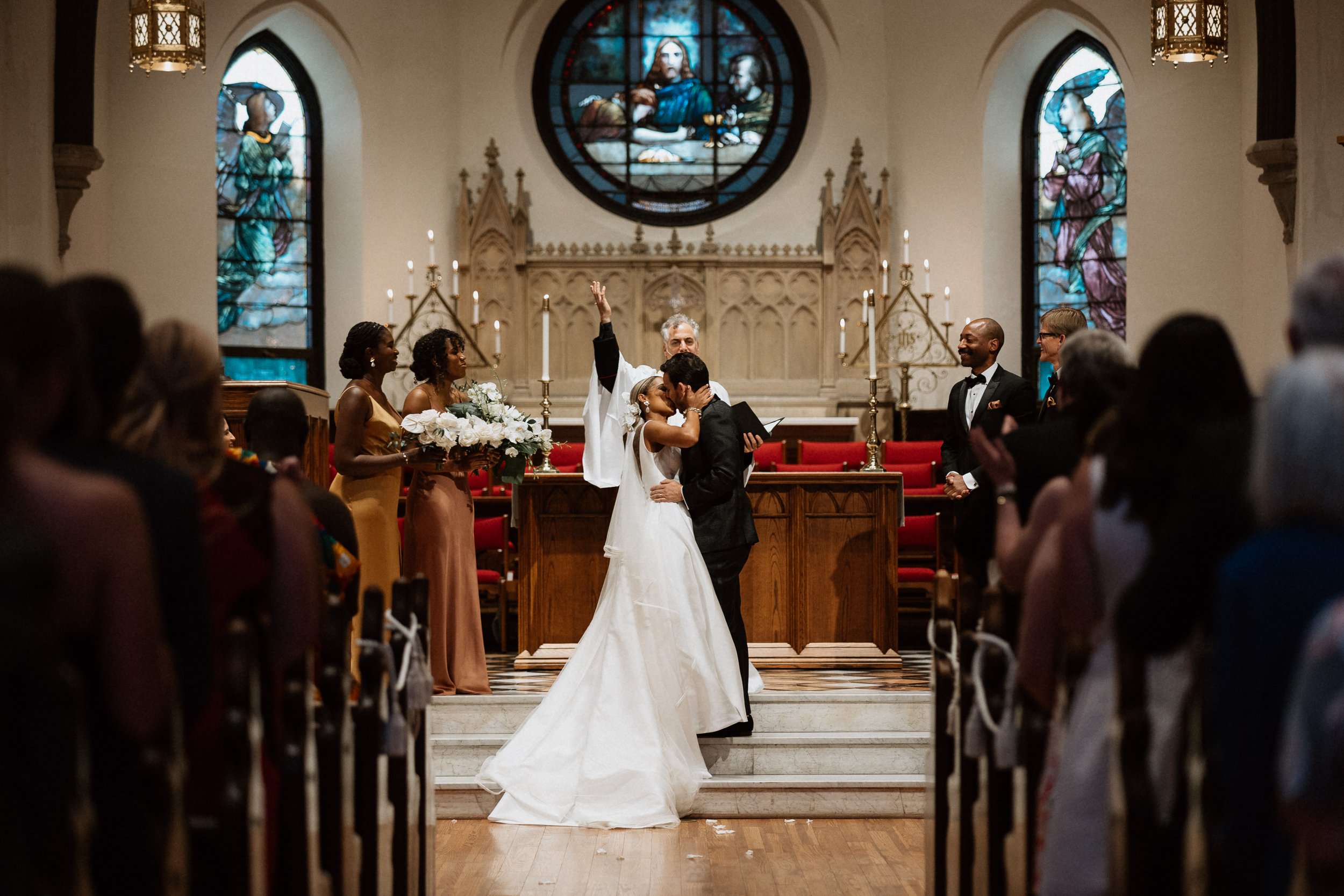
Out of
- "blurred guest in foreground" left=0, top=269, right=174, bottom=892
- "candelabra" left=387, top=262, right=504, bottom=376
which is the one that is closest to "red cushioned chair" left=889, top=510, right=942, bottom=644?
"candelabra" left=387, top=262, right=504, bottom=376

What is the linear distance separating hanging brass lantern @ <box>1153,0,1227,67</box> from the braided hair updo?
5.46 m

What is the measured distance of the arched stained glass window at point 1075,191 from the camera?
12188 millimetres

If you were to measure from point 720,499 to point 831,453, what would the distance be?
14.5 feet

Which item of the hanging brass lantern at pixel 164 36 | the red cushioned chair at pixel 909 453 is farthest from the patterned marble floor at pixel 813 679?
the hanging brass lantern at pixel 164 36

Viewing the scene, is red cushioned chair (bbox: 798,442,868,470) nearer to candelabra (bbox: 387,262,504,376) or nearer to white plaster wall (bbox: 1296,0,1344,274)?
candelabra (bbox: 387,262,504,376)

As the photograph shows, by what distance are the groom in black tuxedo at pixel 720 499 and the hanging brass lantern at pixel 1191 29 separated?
4.54 m

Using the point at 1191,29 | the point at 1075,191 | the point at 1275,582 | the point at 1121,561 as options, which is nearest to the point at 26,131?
the point at 1191,29

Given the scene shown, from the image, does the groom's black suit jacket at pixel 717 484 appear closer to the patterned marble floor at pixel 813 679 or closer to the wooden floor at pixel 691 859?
the patterned marble floor at pixel 813 679

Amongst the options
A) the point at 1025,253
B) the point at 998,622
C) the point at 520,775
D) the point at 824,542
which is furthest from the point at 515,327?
the point at 998,622

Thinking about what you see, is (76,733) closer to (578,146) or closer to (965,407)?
(965,407)

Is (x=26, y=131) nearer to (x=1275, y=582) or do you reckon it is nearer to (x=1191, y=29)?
(x=1191, y=29)

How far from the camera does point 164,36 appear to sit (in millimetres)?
8844

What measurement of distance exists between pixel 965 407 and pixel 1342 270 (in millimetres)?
4763

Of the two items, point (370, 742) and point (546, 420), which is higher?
point (546, 420)
